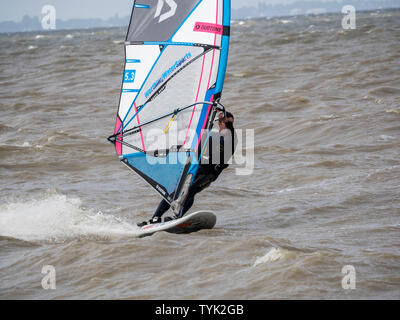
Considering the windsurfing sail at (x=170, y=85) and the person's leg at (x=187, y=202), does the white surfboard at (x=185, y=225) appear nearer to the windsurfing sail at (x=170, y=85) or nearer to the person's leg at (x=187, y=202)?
the person's leg at (x=187, y=202)

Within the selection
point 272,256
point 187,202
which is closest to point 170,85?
point 187,202

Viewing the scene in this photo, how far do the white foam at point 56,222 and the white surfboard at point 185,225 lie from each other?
19cm

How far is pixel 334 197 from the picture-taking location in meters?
8.43

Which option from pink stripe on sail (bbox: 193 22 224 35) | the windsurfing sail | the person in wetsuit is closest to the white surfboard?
the person in wetsuit

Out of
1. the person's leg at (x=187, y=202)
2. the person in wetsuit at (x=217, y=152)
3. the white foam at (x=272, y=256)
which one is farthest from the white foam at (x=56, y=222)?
the white foam at (x=272, y=256)

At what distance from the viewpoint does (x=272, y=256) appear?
5.88m

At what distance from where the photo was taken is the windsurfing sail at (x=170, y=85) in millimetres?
6523

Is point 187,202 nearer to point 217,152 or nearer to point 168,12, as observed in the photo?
point 217,152

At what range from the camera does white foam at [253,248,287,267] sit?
19.1 feet

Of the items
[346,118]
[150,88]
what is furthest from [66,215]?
[346,118]

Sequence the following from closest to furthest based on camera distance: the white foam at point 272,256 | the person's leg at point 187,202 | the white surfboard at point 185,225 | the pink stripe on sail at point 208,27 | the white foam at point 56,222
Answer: the white foam at point 272,256, the pink stripe on sail at point 208,27, the white surfboard at point 185,225, the person's leg at point 187,202, the white foam at point 56,222

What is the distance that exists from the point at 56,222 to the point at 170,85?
2332 mm

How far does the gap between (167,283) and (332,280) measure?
1.38 metres
